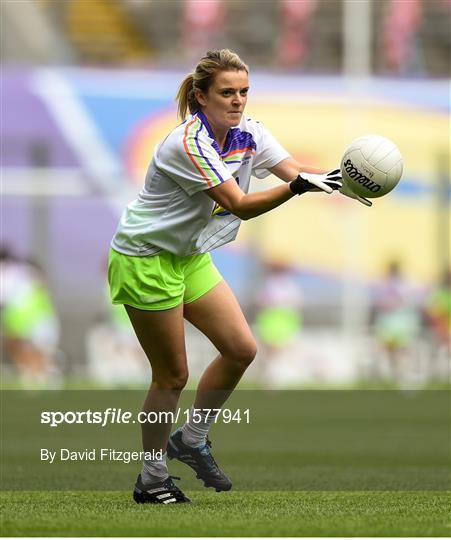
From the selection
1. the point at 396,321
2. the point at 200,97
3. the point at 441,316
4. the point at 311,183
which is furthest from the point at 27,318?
the point at 311,183

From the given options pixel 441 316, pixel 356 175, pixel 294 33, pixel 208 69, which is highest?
pixel 208 69

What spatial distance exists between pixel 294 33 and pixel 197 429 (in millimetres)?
17753

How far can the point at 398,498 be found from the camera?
22.2 ft

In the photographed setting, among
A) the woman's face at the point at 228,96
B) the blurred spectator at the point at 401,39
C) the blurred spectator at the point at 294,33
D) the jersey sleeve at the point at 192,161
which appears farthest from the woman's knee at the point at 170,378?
the blurred spectator at the point at 294,33

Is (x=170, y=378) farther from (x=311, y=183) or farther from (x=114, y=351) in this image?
(x=114, y=351)

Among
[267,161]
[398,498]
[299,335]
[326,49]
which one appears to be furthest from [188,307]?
[326,49]

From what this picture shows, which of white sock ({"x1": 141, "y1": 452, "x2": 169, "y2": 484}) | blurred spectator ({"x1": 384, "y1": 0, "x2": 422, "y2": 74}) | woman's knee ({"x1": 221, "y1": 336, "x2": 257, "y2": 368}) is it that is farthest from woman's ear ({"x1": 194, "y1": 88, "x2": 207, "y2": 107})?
blurred spectator ({"x1": 384, "y1": 0, "x2": 422, "y2": 74})

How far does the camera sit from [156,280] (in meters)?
6.31

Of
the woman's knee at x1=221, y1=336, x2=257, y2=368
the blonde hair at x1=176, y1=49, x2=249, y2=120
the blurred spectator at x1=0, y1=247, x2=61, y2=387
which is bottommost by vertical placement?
the blurred spectator at x1=0, y1=247, x2=61, y2=387

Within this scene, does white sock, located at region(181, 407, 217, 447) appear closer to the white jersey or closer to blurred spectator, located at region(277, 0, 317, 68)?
the white jersey

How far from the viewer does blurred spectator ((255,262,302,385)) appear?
1989 cm

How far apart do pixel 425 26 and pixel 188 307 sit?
18.5m

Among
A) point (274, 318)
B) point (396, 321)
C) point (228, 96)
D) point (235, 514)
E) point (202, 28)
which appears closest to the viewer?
point (235, 514)

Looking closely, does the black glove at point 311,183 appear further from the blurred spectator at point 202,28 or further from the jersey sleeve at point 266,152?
the blurred spectator at point 202,28
